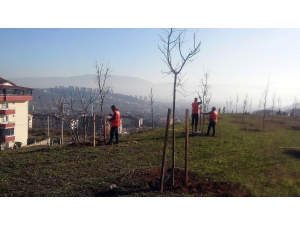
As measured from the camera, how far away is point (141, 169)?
787cm

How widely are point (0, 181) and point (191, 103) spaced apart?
943cm

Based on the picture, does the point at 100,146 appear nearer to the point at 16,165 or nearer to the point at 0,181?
the point at 16,165

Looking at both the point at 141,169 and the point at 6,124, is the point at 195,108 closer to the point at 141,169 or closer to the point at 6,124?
the point at 141,169

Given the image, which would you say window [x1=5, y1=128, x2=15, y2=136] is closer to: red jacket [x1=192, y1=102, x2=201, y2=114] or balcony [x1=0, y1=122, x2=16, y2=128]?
balcony [x1=0, y1=122, x2=16, y2=128]

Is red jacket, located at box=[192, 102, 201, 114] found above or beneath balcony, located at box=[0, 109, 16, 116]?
above

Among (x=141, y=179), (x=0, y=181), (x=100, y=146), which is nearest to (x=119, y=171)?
(x=141, y=179)

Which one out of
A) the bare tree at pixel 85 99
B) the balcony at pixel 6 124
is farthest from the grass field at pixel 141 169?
the balcony at pixel 6 124

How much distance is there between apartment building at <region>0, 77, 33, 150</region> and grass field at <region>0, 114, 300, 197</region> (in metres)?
19.3

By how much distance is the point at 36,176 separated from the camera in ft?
24.5

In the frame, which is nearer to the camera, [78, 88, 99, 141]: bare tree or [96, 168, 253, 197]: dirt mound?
[96, 168, 253, 197]: dirt mound

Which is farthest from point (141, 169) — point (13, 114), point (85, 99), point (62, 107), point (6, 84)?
point (13, 114)

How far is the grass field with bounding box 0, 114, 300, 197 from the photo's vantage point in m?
6.34

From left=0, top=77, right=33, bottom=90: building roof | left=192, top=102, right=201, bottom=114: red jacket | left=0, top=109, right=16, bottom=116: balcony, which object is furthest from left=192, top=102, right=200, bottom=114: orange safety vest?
left=0, top=109, right=16, bottom=116: balcony

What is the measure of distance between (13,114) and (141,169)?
2630 cm
